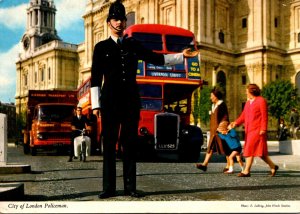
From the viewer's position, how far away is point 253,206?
3.80 m

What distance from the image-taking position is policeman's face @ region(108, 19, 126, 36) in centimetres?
446

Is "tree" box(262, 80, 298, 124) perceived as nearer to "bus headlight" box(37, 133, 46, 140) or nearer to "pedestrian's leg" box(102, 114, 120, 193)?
"bus headlight" box(37, 133, 46, 140)

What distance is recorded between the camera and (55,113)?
16.5 meters

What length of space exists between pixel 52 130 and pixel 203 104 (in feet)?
56.2

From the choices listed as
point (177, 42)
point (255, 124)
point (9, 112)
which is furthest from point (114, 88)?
point (177, 42)

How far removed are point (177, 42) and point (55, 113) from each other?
6.52 m

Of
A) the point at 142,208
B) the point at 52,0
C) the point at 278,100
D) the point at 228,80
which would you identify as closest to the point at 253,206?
the point at 142,208

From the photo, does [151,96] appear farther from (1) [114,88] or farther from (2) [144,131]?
(1) [114,88]

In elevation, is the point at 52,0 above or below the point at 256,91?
above

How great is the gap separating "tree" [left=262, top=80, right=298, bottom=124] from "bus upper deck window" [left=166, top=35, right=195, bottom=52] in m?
25.5

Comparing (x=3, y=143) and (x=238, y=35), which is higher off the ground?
(x=238, y=35)

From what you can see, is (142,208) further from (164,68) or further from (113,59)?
(164,68)

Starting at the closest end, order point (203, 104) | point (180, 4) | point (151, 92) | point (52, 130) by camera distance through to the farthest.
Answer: point (151, 92)
point (52, 130)
point (203, 104)
point (180, 4)

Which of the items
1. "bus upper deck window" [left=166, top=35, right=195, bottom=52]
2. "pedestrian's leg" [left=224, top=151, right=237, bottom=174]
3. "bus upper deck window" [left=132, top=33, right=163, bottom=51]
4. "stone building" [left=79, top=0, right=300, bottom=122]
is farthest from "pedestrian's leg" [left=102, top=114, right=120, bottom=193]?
"stone building" [left=79, top=0, right=300, bottom=122]
